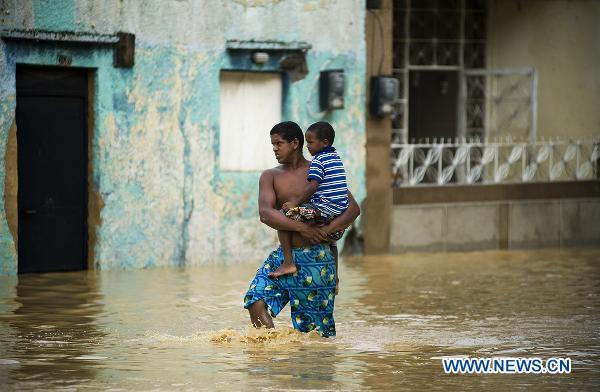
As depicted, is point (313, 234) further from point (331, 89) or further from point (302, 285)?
point (331, 89)

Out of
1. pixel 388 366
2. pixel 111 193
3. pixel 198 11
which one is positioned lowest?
pixel 388 366

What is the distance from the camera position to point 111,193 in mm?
15594

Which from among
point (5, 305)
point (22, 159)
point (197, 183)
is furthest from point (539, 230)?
point (5, 305)

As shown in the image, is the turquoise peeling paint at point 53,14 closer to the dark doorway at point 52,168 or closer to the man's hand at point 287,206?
the dark doorway at point 52,168

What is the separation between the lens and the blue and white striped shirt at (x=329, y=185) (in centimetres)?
997

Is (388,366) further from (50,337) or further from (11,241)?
(11,241)

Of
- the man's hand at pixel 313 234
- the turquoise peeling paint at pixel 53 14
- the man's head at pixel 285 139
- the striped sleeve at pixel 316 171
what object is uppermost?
the turquoise peeling paint at pixel 53 14

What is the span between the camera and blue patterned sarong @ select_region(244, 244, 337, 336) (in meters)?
9.99

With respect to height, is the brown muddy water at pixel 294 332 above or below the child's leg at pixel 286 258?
below

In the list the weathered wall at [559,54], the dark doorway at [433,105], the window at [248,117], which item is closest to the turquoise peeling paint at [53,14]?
the window at [248,117]

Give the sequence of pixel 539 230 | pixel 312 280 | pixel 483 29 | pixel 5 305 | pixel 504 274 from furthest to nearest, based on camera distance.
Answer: pixel 483 29, pixel 539 230, pixel 504 274, pixel 5 305, pixel 312 280

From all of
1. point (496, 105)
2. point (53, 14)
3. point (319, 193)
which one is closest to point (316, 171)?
point (319, 193)

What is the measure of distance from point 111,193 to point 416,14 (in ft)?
21.1

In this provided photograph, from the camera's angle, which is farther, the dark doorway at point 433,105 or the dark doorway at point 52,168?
the dark doorway at point 433,105
